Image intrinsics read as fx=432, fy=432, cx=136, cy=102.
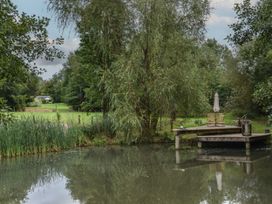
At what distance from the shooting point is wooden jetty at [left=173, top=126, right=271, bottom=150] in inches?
629

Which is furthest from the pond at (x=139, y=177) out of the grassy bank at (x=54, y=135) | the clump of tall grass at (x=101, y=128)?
the clump of tall grass at (x=101, y=128)

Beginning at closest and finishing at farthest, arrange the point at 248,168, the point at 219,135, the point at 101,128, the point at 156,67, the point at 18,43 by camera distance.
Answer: the point at 18,43, the point at 248,168, the point at 219,135, the point at 156,67, the point at 101,128

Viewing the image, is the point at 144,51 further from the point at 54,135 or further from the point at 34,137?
the point at 34,137

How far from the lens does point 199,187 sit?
33.1ft

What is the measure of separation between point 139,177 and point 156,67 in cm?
777

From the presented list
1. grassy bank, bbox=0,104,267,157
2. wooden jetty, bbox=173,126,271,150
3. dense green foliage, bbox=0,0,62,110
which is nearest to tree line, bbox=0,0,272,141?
grassy bank, bbox=0,104,267,157

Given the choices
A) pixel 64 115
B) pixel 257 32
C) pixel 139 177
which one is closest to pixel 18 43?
pixel 139 177

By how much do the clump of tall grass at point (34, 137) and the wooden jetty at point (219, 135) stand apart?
168 inches

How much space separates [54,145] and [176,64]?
6.16 meters

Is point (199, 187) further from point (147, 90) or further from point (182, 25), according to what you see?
point (182, 25)

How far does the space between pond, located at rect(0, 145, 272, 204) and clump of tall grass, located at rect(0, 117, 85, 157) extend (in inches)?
21.6

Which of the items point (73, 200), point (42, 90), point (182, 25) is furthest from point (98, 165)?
point (42, 90)

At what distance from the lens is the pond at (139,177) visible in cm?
928

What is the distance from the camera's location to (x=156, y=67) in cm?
1841
